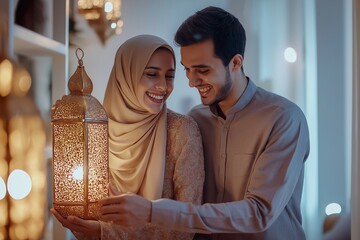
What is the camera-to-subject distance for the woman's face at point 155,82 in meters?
1.70

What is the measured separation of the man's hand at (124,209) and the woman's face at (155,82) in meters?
0.37

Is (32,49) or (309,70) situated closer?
(32,49)

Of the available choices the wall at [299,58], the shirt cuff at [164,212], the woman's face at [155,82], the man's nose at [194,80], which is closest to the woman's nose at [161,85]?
the woman's face at [155,82]

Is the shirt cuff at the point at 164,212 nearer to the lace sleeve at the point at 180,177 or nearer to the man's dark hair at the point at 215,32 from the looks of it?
the lace sleeve at the point at 180,177

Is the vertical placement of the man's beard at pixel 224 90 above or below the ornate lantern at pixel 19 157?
above

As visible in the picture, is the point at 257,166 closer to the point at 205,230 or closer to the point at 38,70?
the point at 205,230

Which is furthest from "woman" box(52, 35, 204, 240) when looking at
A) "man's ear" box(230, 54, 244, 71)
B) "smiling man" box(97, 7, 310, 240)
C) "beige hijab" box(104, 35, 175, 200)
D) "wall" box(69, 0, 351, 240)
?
"wall" box(69, 0, 351, 240)

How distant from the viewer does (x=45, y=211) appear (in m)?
2.13

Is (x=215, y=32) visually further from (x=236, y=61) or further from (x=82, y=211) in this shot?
(x=82, y=211)

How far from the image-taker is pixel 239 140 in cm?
180

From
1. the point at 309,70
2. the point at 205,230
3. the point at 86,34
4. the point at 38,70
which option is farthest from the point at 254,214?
the point at 86,34

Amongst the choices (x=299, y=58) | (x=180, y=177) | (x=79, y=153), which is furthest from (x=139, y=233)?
(x=299, y=58)

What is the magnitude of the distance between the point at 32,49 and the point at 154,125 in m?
0.59

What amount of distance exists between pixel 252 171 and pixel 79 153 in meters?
0.58
